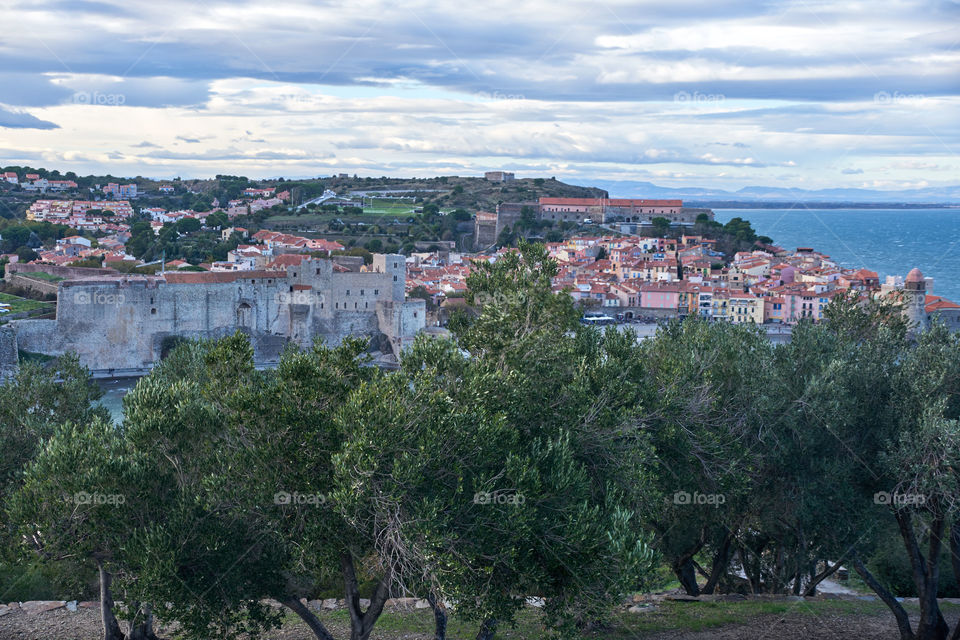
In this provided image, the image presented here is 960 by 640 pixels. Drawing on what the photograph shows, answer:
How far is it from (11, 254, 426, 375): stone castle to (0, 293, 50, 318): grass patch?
2.73 metres

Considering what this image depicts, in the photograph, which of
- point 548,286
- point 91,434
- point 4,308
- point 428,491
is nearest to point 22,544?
point 91,434

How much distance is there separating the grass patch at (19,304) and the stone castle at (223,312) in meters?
2.73

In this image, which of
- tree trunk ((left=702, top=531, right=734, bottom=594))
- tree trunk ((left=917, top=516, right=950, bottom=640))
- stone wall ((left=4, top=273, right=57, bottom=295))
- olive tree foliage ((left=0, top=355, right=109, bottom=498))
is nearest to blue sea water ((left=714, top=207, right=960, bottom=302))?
stone wall ((left=4, top=273, right=57, bottom=295))

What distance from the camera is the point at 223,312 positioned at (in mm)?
40750

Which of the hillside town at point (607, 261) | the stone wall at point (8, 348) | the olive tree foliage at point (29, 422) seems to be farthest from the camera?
Answer: the hillside town at point (607, 261)

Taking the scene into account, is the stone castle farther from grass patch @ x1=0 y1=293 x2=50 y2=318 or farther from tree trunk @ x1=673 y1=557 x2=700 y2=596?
tree trunk @ x1=673 y1=557 x2=700 y2=596

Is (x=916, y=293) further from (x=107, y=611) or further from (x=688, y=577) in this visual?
(x=107, y=611)

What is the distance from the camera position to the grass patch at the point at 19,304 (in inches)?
1572

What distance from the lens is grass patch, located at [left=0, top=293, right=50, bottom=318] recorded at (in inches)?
1572

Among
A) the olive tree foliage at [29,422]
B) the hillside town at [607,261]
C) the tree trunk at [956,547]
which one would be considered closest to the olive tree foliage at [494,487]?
the olive tree foliage at [29,422]

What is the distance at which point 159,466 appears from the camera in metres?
8.35

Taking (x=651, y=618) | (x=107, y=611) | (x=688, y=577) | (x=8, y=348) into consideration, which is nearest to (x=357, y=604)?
(x=107, y=611)

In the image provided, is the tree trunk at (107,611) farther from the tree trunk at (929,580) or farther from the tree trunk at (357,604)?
the tree trunk at (929,580)

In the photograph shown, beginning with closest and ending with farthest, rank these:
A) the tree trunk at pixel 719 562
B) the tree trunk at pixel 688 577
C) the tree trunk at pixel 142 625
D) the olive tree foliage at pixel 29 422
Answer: the tree trunk at pixel 142 625, the olive tree foliage at pixel 29 422, the tree trunk at pixel 719 562, the tree trunk at pixel 688 577
